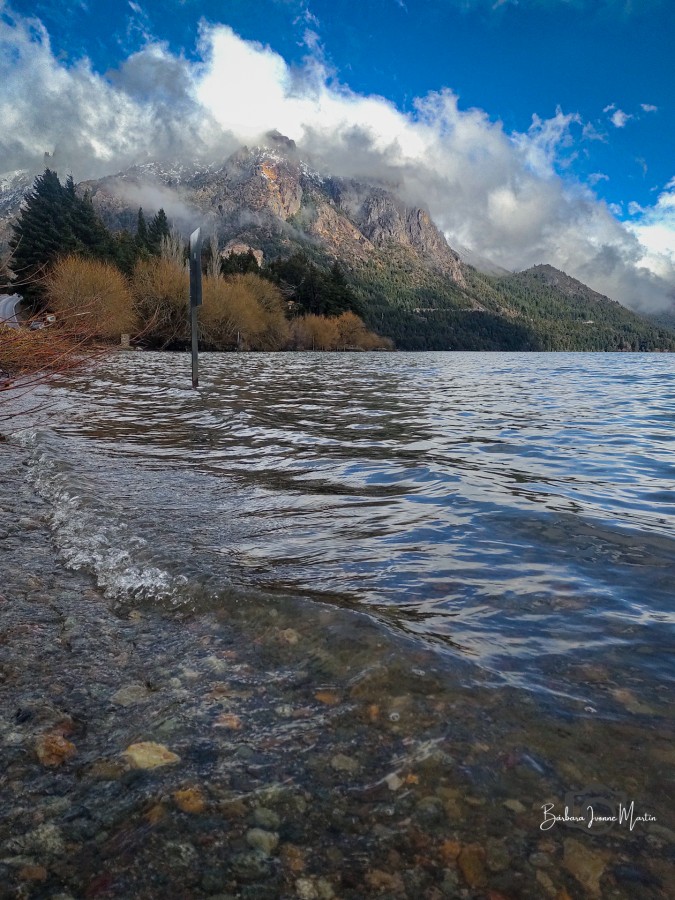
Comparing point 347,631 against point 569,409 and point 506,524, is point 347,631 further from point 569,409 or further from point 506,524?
point 569,409

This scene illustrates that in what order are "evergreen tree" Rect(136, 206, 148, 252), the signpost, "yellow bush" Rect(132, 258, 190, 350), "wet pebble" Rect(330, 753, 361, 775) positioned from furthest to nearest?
"evergreen tree" Rect(136, 206, 148, 252) → "yellow bush" Rect(132, 258, 190, 350) → the signpost → "wet pebble" Rect(330, 753, 361, 775)

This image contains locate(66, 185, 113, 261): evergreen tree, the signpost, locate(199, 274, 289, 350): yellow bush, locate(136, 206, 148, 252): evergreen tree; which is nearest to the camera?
the signpost

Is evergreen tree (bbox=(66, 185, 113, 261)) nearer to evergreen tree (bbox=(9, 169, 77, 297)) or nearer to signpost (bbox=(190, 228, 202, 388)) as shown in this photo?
evergreen tree (bbox=(9, 169, 77, 297))

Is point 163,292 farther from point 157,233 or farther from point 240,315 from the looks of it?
point 157,233

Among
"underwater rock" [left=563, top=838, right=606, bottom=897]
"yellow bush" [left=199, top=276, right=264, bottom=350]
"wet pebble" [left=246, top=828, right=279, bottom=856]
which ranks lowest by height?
"wet pebble" [left=246, top=828, right=279, bottom=856]

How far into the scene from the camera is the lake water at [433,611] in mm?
1586

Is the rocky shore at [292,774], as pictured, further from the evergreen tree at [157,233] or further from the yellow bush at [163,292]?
the evergreen tree at [157,233]

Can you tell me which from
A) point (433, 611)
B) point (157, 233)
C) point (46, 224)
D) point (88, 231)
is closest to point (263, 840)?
point (433, 611)

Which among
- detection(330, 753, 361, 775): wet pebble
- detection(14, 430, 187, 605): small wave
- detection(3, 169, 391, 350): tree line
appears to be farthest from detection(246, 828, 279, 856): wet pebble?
detection(3, 169, 391, 350): tree line

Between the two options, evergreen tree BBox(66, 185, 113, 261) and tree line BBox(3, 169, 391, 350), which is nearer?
tree line BBox(3, 169, 391, 350)

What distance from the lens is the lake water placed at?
5.20ft

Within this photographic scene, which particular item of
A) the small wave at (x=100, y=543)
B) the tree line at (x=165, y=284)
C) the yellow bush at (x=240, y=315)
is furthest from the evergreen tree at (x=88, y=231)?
the small wave at (x=100, y=543)

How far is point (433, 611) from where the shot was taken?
9.76 feet

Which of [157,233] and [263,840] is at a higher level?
[157,233]
